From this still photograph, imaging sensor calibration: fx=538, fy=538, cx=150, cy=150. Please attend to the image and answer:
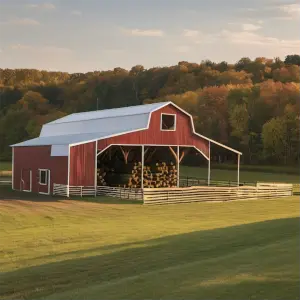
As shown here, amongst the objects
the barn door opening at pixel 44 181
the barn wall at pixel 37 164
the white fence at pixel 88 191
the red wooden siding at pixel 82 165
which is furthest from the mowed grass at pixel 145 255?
the barn door opening at pixel 44 181

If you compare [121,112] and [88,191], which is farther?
[121,112]

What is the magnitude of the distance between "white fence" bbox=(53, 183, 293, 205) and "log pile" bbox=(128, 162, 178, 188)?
3725 mm

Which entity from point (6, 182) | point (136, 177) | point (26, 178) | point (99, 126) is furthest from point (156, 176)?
point (6, 182)

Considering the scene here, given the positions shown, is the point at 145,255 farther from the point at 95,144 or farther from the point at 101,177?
the point at 101,177

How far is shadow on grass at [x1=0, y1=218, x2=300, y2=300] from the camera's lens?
872cm

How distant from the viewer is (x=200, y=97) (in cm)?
7862

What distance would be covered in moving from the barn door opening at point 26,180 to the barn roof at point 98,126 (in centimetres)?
192

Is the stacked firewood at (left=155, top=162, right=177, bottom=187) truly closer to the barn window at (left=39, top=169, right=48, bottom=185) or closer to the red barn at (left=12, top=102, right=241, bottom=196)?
the red barn at (left=12, top=102, right=241, bottom=196)

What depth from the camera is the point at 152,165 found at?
124 feet

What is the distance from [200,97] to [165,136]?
145ft

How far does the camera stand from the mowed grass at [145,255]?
29.8 ft

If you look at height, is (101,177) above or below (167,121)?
below

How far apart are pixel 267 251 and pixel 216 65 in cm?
10271

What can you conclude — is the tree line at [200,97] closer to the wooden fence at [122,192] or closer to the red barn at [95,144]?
the red barn at [95,144]
